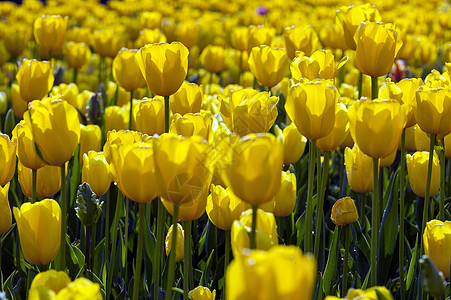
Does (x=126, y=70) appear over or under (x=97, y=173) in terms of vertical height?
over

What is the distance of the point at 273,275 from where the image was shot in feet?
2.59

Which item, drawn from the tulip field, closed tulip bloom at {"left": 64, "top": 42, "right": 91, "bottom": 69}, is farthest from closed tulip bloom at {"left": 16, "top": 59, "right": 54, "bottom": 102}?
closed tulip bloom at {"left": 64, "top": 42, "right": 91, "bottom": 69}

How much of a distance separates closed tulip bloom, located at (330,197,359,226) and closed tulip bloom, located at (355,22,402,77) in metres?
0.39

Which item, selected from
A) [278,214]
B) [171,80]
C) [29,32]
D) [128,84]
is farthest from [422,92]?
[29,32]

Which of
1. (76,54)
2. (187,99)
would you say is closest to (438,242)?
(187,99)

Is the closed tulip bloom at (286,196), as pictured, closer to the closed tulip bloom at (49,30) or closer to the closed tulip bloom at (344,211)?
the closed tulip bloom at (344,211)

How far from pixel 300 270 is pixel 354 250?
1.46m

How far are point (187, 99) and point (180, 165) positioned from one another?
38.5 inches

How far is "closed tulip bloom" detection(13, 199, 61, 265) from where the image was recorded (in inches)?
59.7

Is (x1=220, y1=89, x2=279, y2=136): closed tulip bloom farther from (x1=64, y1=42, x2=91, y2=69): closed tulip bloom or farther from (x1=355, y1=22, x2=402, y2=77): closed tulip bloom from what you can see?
(x1=64, y1=42, x2=91, y2=69): closed tulip bloom

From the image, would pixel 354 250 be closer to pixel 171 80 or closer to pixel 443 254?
pixel 443 254

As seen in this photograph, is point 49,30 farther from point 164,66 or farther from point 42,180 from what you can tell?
point 164,66

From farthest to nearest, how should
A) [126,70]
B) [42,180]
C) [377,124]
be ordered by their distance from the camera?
[126,70], [42,180], [377,124]

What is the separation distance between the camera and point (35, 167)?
1.77 metres
